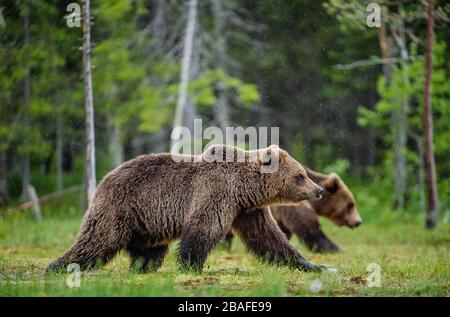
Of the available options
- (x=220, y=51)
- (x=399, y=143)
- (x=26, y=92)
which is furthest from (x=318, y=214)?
(x=26, y=92)

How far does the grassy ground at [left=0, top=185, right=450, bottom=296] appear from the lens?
5.88 metres

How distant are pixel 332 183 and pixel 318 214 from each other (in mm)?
759

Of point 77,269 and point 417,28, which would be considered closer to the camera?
point 77,269

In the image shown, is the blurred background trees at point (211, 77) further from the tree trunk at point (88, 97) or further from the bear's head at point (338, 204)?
the bear's head at point (338, 204)

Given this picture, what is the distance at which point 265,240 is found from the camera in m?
7.98

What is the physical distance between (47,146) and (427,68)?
10483mm

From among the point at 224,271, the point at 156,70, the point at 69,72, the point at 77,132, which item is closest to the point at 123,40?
the point at 156,70

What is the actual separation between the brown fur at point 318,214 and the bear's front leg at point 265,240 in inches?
130

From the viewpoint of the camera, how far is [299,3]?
20.8 metres

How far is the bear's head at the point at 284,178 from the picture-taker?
804 cm

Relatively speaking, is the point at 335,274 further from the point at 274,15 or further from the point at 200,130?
the point at 274,15

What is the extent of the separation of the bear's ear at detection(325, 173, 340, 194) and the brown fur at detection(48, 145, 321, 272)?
3818 mm

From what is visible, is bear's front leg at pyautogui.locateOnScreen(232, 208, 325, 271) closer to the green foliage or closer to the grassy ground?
the grassy ground

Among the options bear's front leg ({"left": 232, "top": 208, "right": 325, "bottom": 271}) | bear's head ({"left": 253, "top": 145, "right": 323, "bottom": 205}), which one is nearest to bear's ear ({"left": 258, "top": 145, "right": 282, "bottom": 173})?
bear's head ({"left": 253, "top": 145, "right": 323, "bottom": 205})
